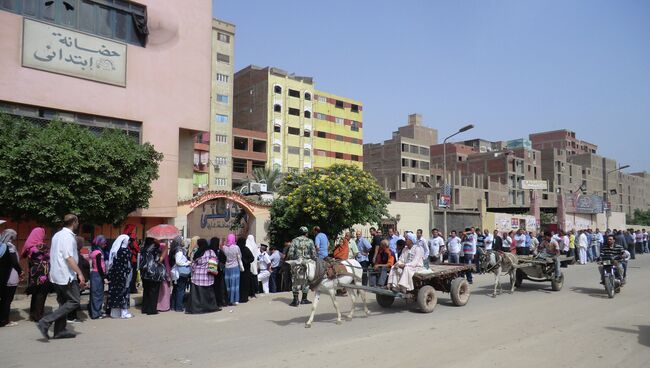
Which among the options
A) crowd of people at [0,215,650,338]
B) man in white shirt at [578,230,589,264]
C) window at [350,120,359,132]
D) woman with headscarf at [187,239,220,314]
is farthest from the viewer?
window at [350,120,359,132]

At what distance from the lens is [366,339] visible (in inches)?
316

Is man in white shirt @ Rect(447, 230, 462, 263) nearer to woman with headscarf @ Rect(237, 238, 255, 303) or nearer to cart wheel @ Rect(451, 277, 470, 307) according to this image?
cart wheel @ Rect(451, 277, 470, 307)

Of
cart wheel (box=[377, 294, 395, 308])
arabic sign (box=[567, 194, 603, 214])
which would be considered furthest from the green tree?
arabic sign (box=[567, 194, 603, 214])

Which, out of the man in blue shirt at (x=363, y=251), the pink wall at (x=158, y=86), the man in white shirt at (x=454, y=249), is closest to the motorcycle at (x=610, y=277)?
the man in blue shirt at (x=363, y=251)

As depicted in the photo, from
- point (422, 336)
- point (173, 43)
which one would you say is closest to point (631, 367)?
point (422, 336)

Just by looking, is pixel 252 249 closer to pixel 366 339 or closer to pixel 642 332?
pixel 366 339

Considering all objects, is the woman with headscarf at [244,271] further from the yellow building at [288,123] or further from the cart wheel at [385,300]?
the yellow building at [288,123]

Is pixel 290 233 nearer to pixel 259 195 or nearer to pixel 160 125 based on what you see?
pixel 259 195

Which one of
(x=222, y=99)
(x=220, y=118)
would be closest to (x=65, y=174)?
(x=220, y=118)

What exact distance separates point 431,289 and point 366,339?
3062 mm

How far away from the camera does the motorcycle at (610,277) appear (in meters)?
12.6

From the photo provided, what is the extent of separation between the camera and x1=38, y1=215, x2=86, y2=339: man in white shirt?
312 inches

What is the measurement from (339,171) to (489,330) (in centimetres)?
1223

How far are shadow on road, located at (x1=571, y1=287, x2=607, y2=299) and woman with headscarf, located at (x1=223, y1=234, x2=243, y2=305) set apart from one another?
9.38m
